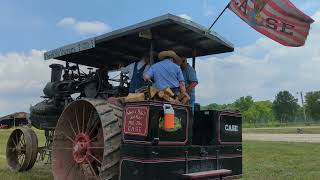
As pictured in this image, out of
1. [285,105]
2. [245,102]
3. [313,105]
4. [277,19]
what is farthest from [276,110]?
[277,19]

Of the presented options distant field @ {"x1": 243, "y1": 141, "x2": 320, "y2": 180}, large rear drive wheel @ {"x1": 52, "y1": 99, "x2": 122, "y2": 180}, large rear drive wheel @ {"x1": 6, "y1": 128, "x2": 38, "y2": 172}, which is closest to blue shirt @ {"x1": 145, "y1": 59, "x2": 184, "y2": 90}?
large rear drive wheel @ {"x1": 52, "y1": 99, "x2": 122, "y2": 180}

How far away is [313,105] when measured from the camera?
9100 cm

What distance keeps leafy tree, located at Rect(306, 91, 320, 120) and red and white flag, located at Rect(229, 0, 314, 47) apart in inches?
3426

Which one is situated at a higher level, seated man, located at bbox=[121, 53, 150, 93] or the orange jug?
seated man, located at bbox=[121, 53, 150, 93]

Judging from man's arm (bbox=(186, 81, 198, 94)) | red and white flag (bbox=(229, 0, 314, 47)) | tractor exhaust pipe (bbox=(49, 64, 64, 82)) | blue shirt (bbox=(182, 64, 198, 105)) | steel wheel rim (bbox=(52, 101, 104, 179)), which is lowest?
steel wheel rim (bbox=(52, 101, 104, 179))

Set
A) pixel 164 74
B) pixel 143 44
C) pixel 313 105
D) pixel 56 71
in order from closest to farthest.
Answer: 1. pixel 164 74
2. pixel 143 44
3. pixel 56 71
4. pixel 313 105

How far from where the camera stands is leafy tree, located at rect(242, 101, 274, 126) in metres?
96.8

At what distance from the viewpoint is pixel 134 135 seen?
218 inches

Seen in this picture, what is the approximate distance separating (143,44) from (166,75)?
58.4 inches

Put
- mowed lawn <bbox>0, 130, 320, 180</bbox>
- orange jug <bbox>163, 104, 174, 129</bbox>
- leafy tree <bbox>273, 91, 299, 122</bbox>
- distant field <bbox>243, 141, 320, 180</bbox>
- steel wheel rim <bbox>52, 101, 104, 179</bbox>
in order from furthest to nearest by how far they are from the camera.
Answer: leafy tree <bbox>273, 91, 299, 122</bbox> → distant field <bbox>243, 141, 320, 180</bbox> → mowed lawn <bbox>0, 130, 320, 180</bbox> → steel wheel rim <bbox>52, 101, 104, 179</bbox> → orange jug <bbox>163, 104, 174, 129</bbox>

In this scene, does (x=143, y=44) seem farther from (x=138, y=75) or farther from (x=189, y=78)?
(x=189, y=78)

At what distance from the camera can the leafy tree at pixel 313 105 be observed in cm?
9019

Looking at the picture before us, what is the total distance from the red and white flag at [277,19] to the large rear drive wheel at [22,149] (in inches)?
186

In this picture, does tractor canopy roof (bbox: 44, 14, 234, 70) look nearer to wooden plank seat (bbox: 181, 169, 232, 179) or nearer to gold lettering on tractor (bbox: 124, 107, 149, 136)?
gold lettering on tractor (bbox: 124, 107, 149, 136)
